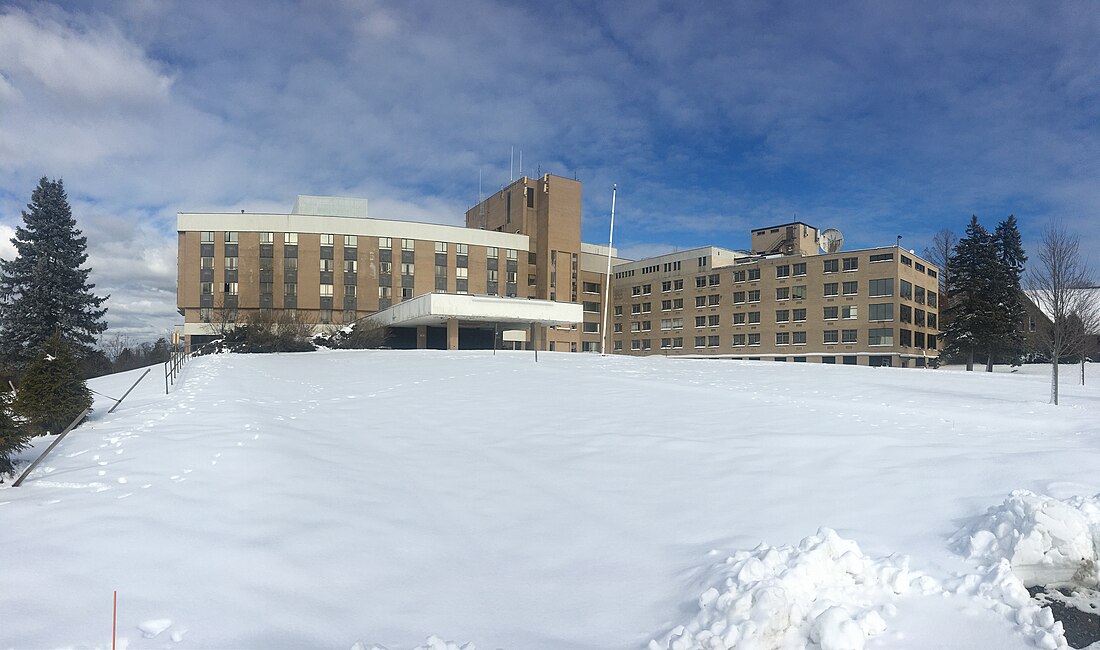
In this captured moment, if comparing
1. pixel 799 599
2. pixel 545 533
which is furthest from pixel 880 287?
pixel 799 599

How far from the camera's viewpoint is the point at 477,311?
159ft

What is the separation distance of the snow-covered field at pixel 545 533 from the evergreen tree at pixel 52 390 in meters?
0.71

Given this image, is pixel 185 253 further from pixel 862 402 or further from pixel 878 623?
pixel 878 623

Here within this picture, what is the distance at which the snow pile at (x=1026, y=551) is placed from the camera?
482 cm

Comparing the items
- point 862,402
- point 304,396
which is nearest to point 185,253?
point 304,396

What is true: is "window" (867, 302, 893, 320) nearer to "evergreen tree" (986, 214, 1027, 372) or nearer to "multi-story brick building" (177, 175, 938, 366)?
"multi-story brick building" (177, 175, 938, 366)

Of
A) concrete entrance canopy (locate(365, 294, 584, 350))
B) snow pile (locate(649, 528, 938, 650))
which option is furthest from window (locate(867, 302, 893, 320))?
snow pile (locate(649, 528, 938, 650))

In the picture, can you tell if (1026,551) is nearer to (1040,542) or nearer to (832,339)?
(1040,542)

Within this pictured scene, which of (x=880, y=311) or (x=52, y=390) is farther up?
(x=880, y=311)

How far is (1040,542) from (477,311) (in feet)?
146

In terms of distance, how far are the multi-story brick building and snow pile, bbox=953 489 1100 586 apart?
4807 centimetres

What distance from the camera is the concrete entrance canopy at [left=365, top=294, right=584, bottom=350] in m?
47.7

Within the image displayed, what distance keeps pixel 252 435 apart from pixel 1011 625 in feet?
34.9

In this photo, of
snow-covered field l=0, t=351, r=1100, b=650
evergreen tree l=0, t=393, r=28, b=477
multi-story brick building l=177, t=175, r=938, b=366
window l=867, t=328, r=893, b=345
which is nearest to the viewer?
snow-covered field l=0, t=351, r=1100, b=650
